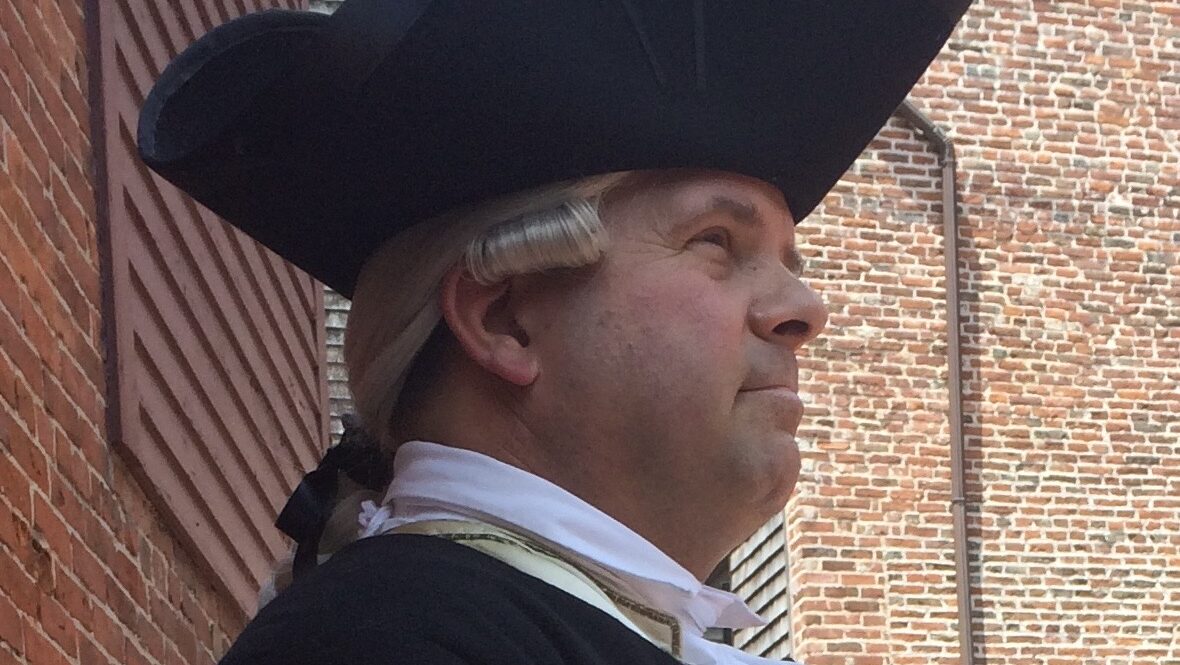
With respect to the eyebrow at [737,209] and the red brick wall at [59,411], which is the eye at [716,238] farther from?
the red brick wall at [59,411]

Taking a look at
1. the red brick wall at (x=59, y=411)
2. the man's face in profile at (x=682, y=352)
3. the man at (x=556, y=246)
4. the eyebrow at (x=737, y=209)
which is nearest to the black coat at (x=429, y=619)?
the man at (x=556, y=246)

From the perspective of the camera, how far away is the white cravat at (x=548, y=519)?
200 cm

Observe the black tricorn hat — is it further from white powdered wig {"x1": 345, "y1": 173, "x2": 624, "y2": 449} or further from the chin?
the chin

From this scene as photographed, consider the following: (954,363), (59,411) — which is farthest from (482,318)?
(954,363)

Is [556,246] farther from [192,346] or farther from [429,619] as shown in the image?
[192,346]

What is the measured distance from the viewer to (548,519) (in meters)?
2.00

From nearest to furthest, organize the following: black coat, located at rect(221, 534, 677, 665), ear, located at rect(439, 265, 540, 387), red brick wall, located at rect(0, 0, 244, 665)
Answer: black coat, located at rect(221, 534, 677, 665) < ear, located at rect(439, 265, 540, 387) < red brick wall, located at rect(0, 0, 244, 665)

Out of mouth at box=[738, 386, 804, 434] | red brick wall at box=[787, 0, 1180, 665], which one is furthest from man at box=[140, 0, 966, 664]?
red brick wall at box=[787, 0, 1180, 665]

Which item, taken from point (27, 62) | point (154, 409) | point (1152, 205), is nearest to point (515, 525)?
point (27, 62)

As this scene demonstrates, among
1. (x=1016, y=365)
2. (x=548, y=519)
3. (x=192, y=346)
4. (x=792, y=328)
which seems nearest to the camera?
(x=548, y=519)

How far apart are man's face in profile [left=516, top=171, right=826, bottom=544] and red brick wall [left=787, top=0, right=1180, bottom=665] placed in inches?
298

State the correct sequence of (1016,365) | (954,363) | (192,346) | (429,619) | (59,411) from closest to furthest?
(429,619), (59,411), (192,346), (954,363), (1016,365)

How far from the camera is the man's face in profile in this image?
6.64ft

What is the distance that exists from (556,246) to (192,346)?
95.9 inches
